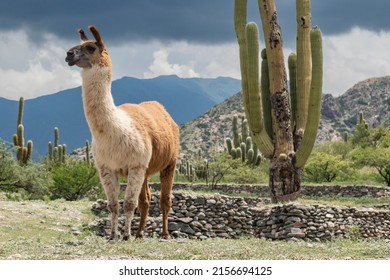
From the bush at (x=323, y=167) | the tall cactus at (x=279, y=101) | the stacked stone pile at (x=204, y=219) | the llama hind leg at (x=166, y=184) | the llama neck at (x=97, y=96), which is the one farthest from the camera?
the bush at (x=323, y=167)

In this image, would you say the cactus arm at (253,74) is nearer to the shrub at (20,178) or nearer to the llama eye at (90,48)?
the shrub at (20,178)

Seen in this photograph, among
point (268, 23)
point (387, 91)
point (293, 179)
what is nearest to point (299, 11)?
point (268, 23)

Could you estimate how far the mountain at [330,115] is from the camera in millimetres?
95188

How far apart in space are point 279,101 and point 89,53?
12.7 metres

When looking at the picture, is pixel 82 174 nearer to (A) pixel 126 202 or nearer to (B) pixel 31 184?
(B) pixel 31 184

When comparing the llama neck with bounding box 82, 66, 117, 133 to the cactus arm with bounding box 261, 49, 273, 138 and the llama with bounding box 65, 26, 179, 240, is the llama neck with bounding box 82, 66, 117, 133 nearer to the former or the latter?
the llama with bounding box 65, 26, 179, 240

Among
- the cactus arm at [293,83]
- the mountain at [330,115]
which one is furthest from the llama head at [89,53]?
the mountain at [330,115]

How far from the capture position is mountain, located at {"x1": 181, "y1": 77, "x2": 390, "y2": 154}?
312 ft

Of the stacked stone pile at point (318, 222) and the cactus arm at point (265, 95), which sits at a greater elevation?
the cactus arm at point (265, 95)

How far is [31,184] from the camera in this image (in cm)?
2703

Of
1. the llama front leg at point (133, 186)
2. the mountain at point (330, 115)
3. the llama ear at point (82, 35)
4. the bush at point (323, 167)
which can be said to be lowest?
the llama front leg at point (133, 186)

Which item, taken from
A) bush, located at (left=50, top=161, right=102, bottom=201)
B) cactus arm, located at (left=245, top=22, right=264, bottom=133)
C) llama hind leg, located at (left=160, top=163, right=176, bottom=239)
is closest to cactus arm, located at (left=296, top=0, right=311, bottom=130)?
cactus arm, located at (left=245, top=22, right=264, bottom=133)

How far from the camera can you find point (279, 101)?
22.0 meters

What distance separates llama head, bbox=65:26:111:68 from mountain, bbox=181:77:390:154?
75.9 metres
